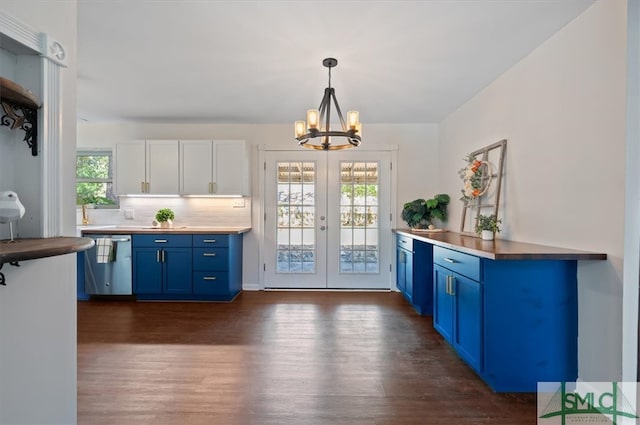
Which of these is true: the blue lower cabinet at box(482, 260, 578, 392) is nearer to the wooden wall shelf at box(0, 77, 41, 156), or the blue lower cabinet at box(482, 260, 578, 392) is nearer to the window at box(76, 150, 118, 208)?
the wooden wall shelf at box(0, 77, 41, 156)

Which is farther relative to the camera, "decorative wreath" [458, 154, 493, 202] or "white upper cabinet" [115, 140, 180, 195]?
"white upper cabinet" [115, 140, 180, 195]

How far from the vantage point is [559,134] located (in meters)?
2.15

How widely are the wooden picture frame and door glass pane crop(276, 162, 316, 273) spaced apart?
2108 millimetres

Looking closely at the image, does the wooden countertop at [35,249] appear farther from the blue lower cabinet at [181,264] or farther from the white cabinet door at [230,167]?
the white cabinet door at [230,167]

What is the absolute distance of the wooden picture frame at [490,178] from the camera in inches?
111

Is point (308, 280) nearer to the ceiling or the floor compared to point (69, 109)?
nearer to the floor

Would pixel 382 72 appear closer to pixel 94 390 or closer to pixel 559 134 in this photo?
pixel 559 134

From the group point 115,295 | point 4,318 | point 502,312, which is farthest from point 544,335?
point 115,295

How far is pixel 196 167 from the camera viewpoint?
4.25 m

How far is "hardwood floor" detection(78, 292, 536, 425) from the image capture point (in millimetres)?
1780

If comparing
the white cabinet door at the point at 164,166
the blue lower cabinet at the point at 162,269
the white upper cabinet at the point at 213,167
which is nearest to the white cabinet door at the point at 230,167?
the white upper cabinet at the point at 213,167

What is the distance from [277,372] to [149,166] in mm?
3416

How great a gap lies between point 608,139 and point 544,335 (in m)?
1.24

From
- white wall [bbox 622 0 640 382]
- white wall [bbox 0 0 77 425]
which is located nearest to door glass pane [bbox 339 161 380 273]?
white wall [bbox 622 0 640 382]
